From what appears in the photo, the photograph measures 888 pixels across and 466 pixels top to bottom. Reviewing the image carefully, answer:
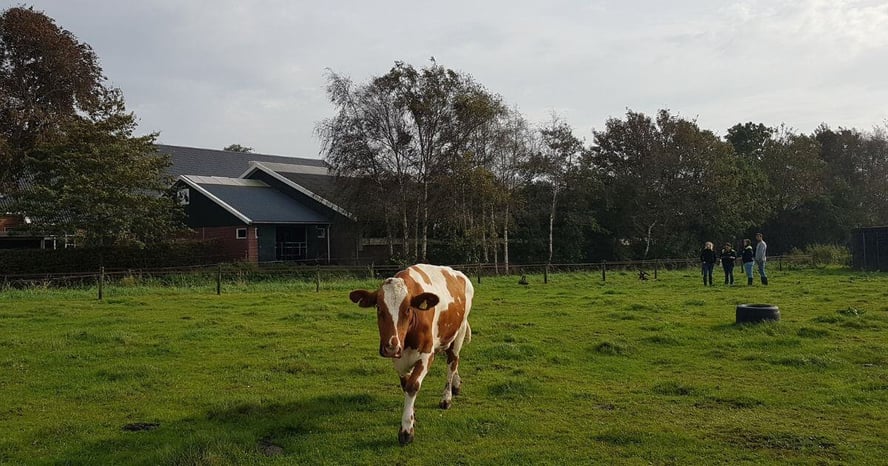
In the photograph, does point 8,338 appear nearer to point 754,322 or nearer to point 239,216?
point 754,322

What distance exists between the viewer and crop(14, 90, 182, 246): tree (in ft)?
86.2

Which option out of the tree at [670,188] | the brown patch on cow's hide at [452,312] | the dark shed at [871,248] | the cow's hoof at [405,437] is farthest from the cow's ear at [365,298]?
the tree at [670,188]

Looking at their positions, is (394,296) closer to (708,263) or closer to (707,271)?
(708,263)

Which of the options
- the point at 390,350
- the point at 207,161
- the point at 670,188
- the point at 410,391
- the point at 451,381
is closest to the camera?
the point at 390,350

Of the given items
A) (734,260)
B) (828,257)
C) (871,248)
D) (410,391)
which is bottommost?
(410,391)

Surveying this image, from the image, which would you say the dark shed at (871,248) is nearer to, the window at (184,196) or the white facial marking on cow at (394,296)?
the white facial marking on cow at (394,296)

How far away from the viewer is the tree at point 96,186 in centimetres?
2628

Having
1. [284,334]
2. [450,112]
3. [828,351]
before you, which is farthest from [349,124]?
[828,351]

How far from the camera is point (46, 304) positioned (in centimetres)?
1766

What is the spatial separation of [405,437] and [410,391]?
451mm

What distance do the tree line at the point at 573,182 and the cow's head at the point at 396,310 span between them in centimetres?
2587

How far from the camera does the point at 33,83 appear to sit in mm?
32375

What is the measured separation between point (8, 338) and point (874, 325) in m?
16.5

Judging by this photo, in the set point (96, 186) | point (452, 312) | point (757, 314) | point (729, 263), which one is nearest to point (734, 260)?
point (729, 263)
